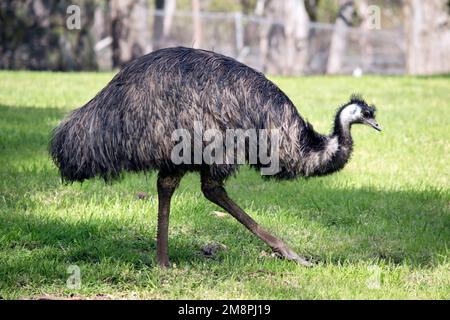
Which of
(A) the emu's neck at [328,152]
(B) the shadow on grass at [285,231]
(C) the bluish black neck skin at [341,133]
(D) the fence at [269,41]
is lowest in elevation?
(D) the fence at [269,41]

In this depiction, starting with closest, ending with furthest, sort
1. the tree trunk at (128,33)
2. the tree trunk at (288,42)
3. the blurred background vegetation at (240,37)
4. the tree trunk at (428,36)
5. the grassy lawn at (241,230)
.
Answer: the grassy lawn at (241,230) → the blurred background vegetation at (240,37) → the tree trunk at (128,33) → the tree trunk at (428,36) → the tree trunk at (288,42)

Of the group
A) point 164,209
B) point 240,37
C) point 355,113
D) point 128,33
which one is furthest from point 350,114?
point 240,37

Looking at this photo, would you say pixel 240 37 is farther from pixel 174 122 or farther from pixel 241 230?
pixel 174 122

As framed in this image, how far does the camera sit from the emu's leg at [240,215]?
21.5 feet

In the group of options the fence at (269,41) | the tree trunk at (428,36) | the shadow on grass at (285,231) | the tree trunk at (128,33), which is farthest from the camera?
the fence at (269,41)

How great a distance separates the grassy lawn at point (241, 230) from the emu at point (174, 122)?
21.0 inches

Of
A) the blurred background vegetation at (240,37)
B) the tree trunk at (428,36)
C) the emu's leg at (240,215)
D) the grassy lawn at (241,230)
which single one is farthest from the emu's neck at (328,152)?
the tree trunk at (428,36)

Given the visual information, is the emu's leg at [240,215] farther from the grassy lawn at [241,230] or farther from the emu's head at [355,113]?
the emu's head at [355,113]

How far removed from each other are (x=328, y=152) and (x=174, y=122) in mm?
1108

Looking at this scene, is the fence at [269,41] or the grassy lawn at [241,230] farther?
the fence at [269,41]

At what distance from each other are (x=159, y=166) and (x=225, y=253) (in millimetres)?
1179
